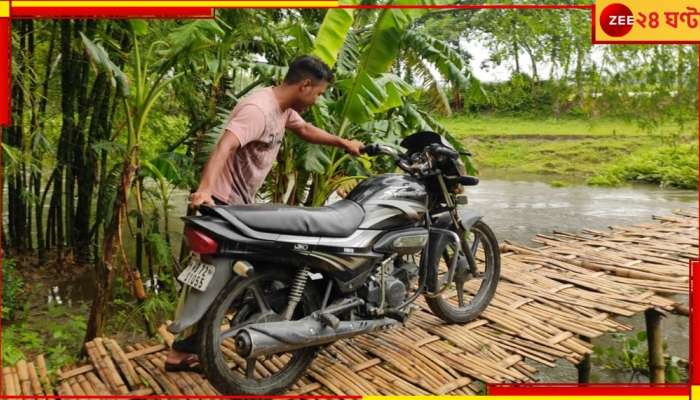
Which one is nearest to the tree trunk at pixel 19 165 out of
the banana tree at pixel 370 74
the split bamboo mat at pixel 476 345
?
the banana tree at pixel 370 74

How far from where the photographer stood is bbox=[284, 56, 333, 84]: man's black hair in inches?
95.4

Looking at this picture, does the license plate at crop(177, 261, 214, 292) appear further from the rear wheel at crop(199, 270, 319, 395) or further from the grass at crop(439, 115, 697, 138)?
the grass at crop(439, 115, 697, 138)

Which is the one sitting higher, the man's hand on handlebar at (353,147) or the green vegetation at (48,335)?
the man's hand on handlebar at (353,147)

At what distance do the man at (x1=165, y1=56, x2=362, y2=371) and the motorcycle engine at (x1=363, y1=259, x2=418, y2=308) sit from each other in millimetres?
636

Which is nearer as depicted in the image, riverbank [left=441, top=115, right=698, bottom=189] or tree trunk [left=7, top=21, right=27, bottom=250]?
tree trunk [left=7, top=21, right=27, bottom=250]

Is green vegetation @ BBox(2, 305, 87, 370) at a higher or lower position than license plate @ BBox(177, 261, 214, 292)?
lower

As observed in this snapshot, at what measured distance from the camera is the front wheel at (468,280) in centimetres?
305

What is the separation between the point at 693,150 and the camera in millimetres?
11516

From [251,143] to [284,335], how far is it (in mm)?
774

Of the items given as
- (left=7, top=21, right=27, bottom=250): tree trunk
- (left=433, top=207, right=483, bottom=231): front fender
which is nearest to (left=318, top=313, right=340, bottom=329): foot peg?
(left=433, top=207, right=483, bottom=231): front fender

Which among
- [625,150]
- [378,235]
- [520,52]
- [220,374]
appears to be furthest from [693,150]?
[220,374]

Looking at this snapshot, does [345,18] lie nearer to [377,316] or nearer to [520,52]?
[377,316]

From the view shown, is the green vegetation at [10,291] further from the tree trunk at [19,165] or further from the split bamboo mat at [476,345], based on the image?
the split bamboo mat at [476,345]

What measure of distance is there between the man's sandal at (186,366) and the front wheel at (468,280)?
113 cm
